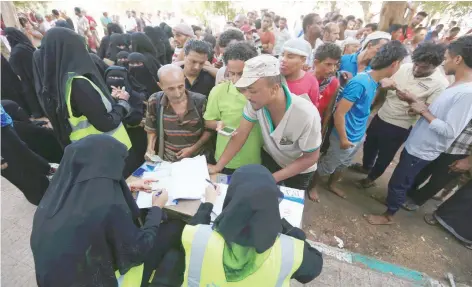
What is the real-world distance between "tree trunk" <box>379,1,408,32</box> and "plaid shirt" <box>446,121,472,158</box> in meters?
4.09

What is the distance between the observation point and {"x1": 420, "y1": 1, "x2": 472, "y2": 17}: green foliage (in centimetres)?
1225

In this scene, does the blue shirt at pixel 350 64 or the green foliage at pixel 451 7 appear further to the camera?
the green foliage at pixel 451 7

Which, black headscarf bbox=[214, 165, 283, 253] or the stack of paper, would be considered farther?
the stack of paper

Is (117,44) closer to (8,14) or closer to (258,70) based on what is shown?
(258,70)

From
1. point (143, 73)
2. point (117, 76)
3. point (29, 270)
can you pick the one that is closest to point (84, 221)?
point (29, 270)

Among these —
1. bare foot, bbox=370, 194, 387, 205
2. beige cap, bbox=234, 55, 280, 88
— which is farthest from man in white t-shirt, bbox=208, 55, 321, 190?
bare foot, bbox=370, 194, 387, 205

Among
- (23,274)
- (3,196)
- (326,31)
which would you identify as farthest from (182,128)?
(326,31)

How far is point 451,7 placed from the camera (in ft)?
41.8

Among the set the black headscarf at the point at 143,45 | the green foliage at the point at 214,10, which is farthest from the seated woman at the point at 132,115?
the green foliage at the point at 214,10

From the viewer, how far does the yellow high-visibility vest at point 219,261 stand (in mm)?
1157

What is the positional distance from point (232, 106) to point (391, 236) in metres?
2.44

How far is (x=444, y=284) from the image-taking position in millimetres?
2250

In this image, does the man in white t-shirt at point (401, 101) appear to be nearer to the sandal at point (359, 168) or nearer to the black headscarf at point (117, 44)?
the sandal at point (359, 168)

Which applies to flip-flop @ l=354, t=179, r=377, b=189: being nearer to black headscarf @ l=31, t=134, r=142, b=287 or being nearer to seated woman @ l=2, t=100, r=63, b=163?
black headscarf @ l=31, t=134, r=142, b=287
